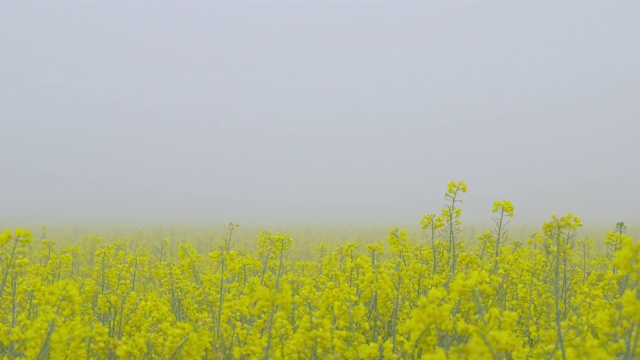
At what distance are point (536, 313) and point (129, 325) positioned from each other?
4.96 m

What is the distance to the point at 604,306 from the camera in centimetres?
473

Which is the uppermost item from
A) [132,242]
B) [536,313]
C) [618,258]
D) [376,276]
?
[618,258]

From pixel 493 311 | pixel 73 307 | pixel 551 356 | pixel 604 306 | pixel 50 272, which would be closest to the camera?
pixel 493 311

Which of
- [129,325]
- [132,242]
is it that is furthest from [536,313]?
[132,242]

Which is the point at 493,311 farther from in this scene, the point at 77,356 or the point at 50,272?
the point at 50,272

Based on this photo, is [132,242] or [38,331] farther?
[132,242]

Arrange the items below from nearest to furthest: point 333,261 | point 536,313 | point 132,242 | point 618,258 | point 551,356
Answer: point 618,258
point 551,356
point 536,313
point 333,261
point 132,242

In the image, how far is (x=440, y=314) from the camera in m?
2.74

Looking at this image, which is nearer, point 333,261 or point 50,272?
point 333,261

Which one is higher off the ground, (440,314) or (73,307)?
(440,314)

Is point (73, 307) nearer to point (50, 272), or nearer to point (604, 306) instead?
point (50, 272)

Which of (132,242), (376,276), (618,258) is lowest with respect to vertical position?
(132,242)

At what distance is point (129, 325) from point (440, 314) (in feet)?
12.5

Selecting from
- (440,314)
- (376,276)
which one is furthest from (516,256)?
(440,314)
